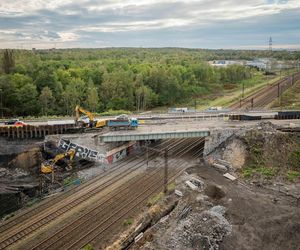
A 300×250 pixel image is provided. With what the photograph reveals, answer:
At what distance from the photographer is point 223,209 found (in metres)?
36.9

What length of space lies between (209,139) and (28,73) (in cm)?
5488

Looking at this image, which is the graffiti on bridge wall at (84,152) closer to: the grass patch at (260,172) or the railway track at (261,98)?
the grass patch at (260,172)

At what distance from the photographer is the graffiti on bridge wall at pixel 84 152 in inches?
1969

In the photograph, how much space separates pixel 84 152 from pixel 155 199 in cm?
1638

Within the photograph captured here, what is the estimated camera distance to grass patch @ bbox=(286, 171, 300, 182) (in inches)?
1772

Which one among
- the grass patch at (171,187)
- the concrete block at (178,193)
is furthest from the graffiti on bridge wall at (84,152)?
the concrete block at (178,193)

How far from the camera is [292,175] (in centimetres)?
4588

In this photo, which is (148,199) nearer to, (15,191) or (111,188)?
(111,188)

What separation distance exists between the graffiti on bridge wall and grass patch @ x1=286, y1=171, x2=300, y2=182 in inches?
1091

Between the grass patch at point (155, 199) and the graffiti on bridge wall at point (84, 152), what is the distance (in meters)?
13.1

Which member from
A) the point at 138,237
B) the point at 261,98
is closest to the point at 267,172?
the point at 138,237

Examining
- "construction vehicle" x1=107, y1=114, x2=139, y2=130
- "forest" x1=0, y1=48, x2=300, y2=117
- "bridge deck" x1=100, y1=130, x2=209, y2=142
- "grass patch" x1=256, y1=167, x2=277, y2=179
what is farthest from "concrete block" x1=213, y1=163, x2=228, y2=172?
"forest" x1=0, y1=48, x2=300, y2=117

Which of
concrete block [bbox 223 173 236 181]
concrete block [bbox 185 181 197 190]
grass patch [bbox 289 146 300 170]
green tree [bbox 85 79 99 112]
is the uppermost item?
green tree [bbox 85 79 99 112]

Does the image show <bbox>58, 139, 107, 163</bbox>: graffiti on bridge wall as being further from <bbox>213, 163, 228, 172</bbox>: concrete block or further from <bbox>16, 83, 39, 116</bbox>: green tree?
<bbox>16, 83, 39, 116</bbox>: green tree
